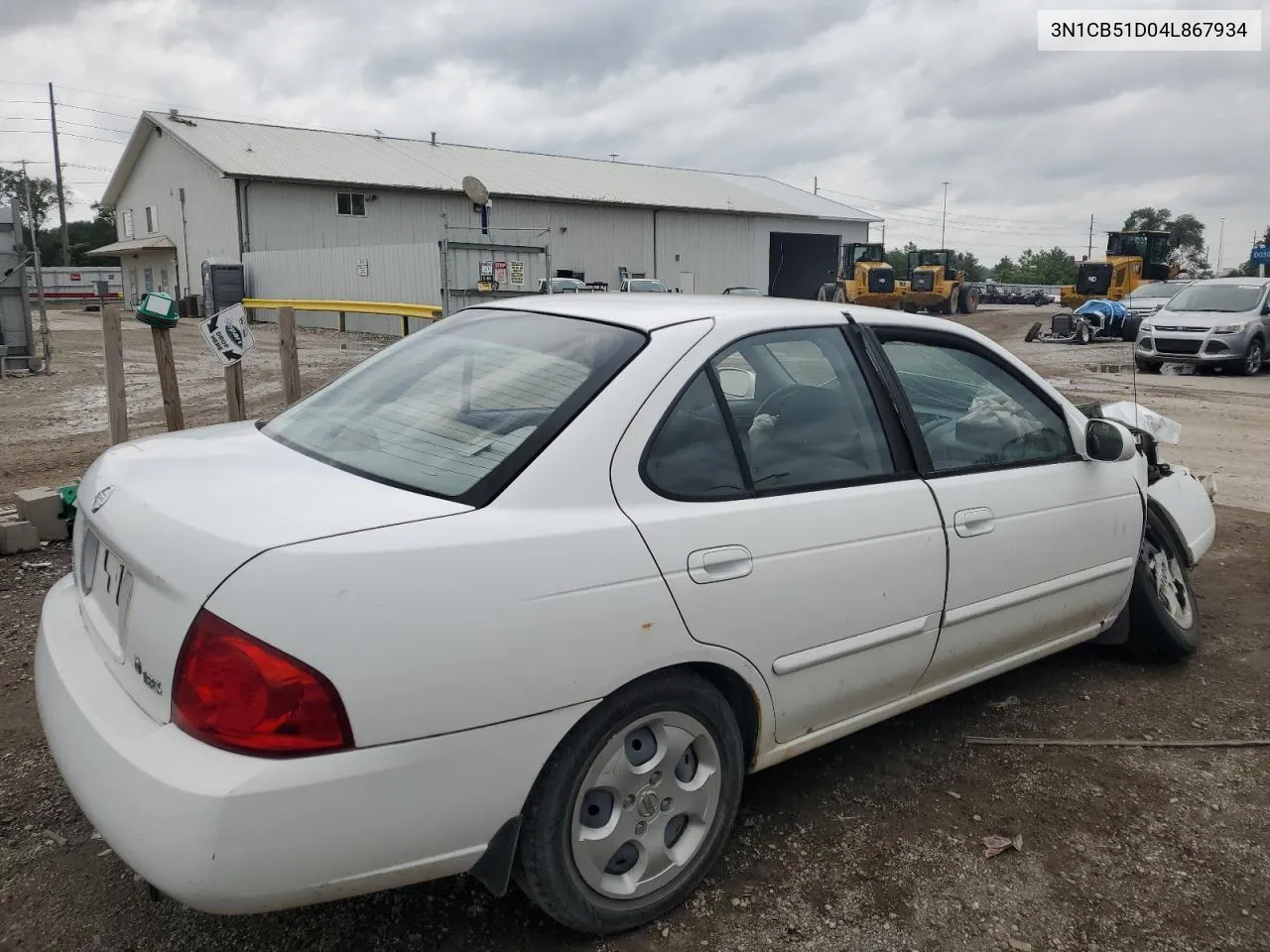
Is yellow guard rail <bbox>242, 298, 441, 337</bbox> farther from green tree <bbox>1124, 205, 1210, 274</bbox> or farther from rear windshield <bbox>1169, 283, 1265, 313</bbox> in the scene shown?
green tree <bbox>1124, 205, 1210, 274</bbox>

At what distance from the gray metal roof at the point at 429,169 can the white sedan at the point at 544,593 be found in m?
30.8

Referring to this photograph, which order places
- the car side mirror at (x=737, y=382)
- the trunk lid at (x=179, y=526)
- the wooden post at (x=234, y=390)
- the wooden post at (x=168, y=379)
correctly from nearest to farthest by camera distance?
the trunk lid at (x=179, y=526) < the car side mirror at (x=737, y=382) < the wooden post at (x=168, y=379) < the wooden post at (x=234, y=390)

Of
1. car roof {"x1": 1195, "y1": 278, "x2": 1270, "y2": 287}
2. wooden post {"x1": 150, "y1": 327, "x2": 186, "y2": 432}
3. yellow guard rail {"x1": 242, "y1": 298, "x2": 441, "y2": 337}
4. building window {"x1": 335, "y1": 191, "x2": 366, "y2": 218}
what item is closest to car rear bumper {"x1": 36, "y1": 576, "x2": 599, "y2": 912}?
wooden post {"x1": 150, "y1": 327, "x2": 186, "y2": 432}

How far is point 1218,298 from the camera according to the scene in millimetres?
18359

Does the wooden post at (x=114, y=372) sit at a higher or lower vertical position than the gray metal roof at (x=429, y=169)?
lower

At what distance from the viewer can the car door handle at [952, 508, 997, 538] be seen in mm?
3043

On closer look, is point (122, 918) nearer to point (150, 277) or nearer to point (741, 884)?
point (741, 884)

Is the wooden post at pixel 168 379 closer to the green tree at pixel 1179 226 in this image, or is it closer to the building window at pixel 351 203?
the building window at pixel 351 203

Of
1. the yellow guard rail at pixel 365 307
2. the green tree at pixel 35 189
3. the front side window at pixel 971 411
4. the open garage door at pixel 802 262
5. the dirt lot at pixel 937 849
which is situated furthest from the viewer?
the green tree at pixel 35 189

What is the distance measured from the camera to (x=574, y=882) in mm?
2314

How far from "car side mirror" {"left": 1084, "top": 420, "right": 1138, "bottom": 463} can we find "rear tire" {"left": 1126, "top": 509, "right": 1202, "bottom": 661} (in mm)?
626

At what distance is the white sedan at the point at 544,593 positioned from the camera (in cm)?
193

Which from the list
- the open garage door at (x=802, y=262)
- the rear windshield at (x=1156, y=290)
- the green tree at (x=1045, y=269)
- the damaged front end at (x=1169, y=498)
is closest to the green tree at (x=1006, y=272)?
the green tree at (x=1045, y=269)

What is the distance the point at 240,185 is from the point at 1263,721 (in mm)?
31930
